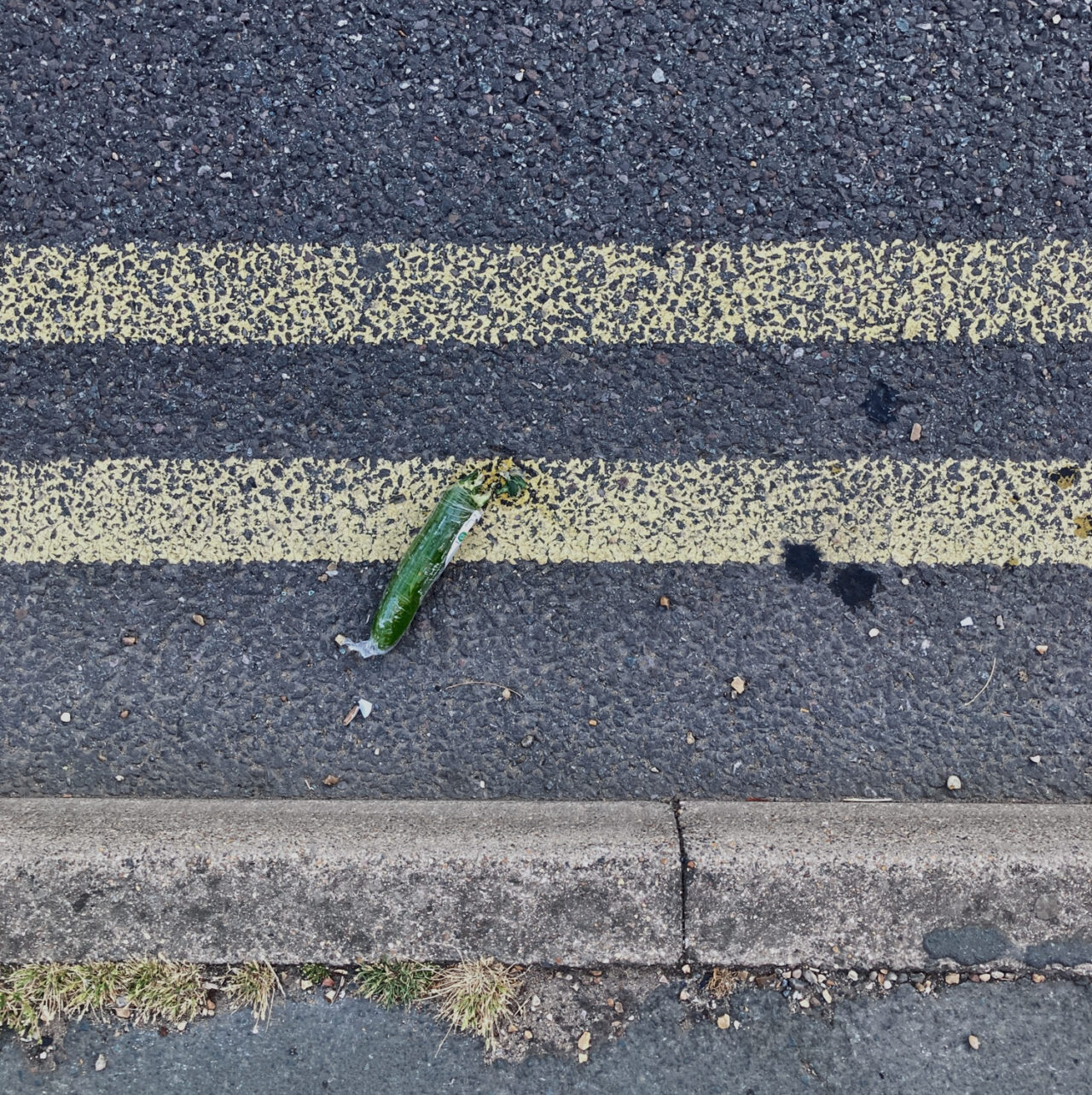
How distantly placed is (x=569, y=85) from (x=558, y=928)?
2.16 meters

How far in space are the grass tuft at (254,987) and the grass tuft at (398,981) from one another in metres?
0.23

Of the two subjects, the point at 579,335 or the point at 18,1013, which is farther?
the point at 579,335

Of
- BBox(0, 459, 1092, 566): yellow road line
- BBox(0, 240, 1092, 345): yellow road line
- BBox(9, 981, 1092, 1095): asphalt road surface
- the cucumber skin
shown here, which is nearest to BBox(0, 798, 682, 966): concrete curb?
BBox(9, 981, 1092, 1095): asphalt road surface

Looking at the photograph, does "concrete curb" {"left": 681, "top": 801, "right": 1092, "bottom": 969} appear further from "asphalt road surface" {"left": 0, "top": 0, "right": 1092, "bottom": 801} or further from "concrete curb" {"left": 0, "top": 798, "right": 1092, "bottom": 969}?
"asphalt road surface" {"left": 0, "top": 0, "right": 1092, "bottom": 801}

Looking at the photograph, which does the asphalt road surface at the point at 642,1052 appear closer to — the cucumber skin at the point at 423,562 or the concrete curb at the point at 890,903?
the concrete curb at the point at 890,903

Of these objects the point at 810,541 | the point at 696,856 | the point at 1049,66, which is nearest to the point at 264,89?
the point at 810,541

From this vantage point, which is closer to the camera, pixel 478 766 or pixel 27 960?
pixel 27 960

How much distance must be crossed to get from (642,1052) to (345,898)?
0.85m

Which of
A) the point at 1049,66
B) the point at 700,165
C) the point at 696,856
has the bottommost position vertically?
the point at 696,856

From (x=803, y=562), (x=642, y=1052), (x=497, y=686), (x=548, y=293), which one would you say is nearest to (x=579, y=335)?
(x=548, y=293)

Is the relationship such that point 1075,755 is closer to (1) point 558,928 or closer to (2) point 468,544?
(1) point 558,928

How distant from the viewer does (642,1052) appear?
6.72 feet

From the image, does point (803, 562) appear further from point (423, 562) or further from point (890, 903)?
point (423, 562)

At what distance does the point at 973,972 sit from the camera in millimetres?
2021
